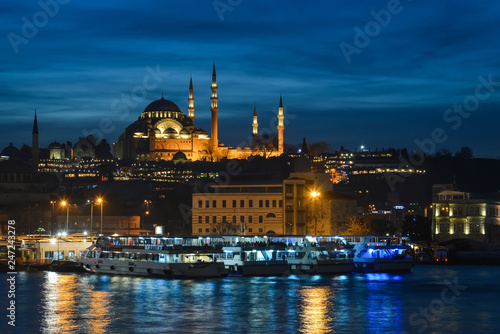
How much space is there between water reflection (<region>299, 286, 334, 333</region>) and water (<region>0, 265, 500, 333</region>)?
0.04 meters

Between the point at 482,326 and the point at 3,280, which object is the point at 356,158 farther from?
the point at 482,326

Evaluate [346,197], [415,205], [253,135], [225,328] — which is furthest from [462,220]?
[253,135]

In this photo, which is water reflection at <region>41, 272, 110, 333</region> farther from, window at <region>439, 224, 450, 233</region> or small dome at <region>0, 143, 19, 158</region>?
small dome at <region>0, 143, 19, 158</region>

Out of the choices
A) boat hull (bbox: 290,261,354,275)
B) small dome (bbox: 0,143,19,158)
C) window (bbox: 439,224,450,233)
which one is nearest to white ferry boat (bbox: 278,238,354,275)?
boat hull (bbox: 290,261,354,275)

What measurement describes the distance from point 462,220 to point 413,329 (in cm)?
4796

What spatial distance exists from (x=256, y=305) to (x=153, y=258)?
14.3 metres

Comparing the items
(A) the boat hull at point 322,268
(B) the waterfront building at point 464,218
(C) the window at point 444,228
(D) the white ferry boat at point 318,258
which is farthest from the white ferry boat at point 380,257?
(C) the window at point 444,228

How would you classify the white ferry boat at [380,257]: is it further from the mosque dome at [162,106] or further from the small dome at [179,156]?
the mosque dome at [162,106]

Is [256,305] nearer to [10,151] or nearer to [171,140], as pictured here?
[171,140]

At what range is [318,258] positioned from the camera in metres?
57.1

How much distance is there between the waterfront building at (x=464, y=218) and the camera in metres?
79.8

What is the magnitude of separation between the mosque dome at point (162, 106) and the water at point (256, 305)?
129141 millimetres

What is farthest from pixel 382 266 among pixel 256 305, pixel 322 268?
pixel 256 305

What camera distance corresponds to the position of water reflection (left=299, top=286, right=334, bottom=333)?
3447cm
